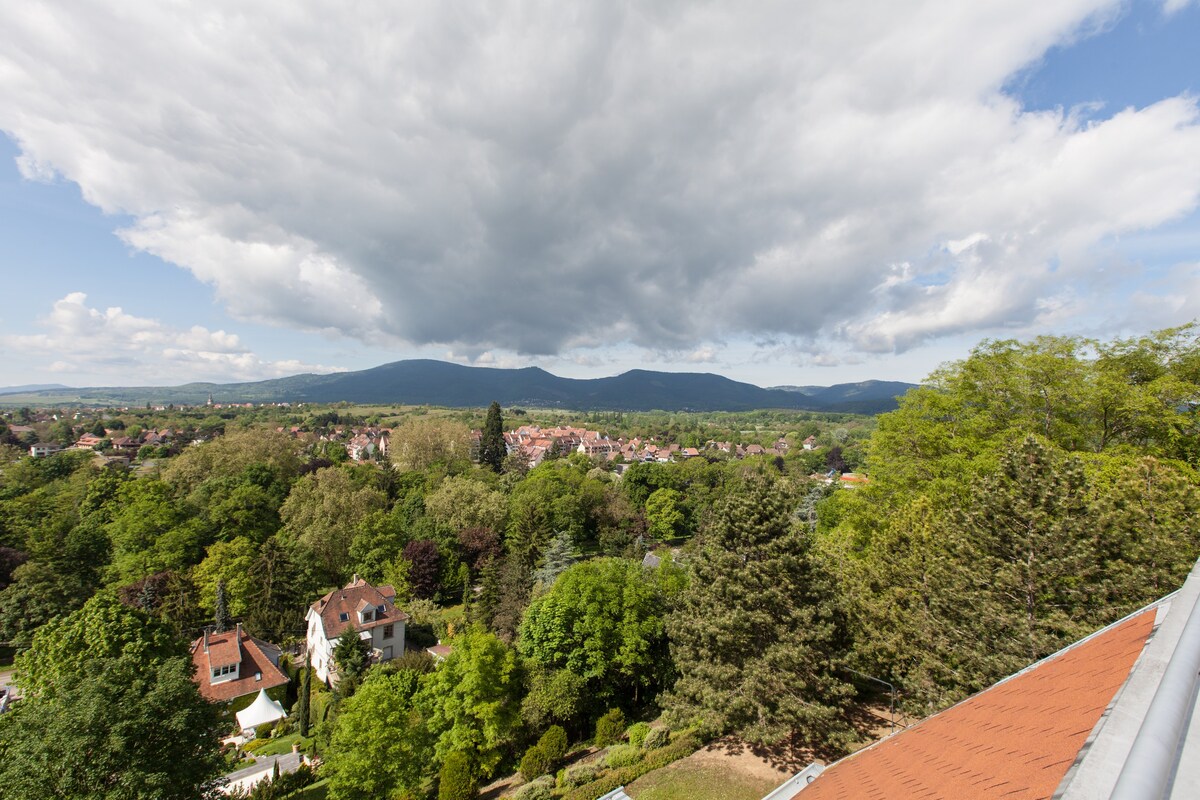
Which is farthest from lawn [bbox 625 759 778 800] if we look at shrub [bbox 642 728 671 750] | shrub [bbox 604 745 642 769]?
shrub [bbox 642 728 671 750]

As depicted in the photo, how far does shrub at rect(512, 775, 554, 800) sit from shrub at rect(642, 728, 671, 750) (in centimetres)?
299

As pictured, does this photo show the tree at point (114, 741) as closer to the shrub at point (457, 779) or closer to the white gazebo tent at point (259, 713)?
the shrub at point (457, 779)

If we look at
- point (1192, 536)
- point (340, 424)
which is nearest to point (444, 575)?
point (1192, 536)

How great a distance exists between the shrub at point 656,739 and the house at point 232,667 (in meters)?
18.8

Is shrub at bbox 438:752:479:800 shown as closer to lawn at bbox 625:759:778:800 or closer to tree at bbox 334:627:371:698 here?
lawn at bbox 625:759:778:800

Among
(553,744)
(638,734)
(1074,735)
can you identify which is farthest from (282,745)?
A: (1074,735)

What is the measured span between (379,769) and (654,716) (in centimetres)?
933

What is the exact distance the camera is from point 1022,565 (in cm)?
1023

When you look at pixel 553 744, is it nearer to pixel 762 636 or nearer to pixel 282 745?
pixel 762 636

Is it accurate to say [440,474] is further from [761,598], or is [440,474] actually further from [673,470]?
[761,598]

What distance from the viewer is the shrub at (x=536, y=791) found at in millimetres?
13484

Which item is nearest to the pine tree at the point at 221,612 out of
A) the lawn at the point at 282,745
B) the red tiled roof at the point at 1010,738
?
the lawn at the point at 282,745

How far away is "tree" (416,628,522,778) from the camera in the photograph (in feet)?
52.8

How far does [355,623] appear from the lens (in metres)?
25.4
